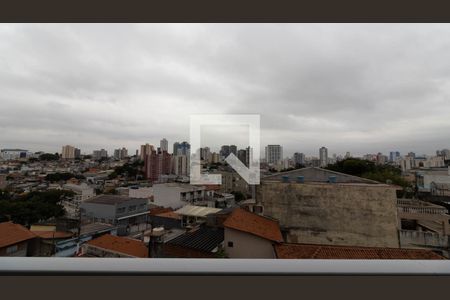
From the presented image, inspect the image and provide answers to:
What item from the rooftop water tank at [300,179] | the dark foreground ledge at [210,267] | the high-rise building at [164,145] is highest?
the high-rise building at [164,145]

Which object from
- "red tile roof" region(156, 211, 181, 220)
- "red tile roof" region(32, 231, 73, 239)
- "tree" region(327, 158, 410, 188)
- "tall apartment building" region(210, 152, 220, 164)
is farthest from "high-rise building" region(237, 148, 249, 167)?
"red tile roof" region(32, 231, 73, 239)

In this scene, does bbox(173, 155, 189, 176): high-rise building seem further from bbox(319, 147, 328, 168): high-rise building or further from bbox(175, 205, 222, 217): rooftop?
bbox(319, 147, 328, 168): high-rise building

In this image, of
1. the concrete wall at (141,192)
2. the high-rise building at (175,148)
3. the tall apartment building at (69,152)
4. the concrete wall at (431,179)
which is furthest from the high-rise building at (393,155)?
the tall apartment building at (69,152)

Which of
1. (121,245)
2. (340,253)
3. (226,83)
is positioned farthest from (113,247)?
(340,253)

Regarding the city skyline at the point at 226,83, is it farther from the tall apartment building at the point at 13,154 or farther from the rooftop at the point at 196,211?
the rooftop at the point at 196,211

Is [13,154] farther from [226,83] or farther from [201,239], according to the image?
[226,83]

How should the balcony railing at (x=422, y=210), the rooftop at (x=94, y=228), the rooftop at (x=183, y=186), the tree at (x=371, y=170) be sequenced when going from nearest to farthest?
the rooftop at (x=94, y=228)
the rooftop at (x=183, y=186)
the balcony railing at (x=422, y=210)
the tree at (x=371, y=170)
